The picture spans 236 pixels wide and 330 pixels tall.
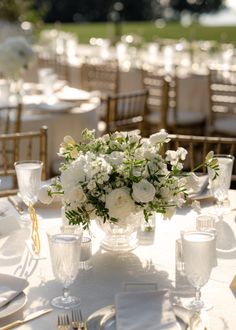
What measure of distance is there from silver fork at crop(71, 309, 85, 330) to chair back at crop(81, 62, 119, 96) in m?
4.81

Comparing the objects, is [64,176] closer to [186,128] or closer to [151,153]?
[151,153]

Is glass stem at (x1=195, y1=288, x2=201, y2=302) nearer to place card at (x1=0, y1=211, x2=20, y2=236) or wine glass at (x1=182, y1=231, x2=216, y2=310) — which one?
wine glass at (x1=182, y1=231, x2=216, y2=310)

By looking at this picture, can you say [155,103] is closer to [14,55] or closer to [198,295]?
[14,55]

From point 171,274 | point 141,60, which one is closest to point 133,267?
point 171,274

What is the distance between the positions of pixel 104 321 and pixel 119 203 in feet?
1.08

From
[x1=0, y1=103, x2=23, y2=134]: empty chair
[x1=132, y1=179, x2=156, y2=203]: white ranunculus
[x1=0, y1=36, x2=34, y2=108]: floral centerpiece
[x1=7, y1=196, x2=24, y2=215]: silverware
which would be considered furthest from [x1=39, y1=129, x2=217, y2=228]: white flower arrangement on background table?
[x1=0, y1=36, x2=34, y2=108]: floral centerpiece

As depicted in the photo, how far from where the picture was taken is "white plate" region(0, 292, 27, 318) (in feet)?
5.03

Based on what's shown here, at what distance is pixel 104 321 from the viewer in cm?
148

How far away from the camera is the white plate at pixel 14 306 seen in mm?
1534

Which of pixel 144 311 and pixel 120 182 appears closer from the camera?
pixel 144 311

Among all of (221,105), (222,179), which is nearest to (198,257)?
(222,179)

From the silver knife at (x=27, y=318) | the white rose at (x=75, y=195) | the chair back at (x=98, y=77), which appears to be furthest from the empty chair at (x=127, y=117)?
the silver knife at (x=27, y=318)

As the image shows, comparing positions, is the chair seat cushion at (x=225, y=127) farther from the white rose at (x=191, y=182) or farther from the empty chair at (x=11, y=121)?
the white rose at (x=191, y=182)

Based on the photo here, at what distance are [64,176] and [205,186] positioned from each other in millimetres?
769
